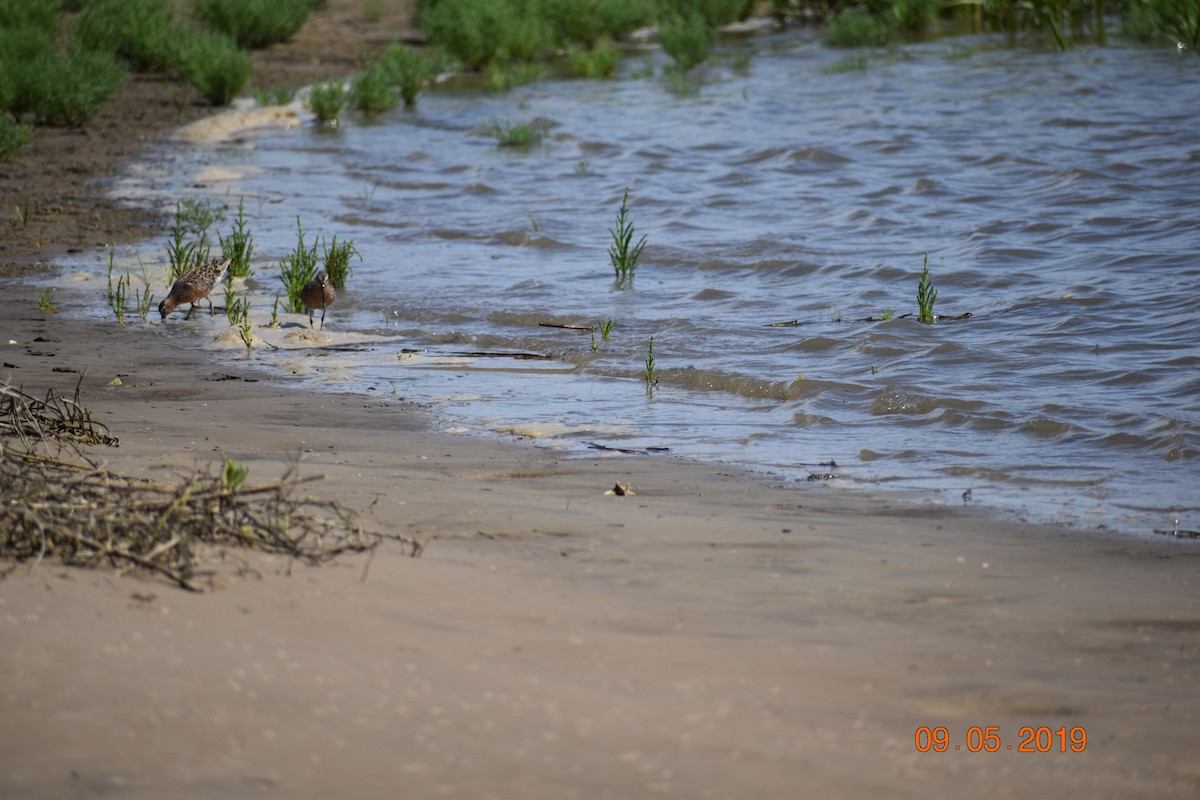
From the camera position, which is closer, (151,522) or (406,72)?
(151,522)

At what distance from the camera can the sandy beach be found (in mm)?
2287

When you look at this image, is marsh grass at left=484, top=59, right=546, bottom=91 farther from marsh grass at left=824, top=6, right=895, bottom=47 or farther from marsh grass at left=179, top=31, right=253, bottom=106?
marsh grass at left=824, top=6, right=895, bottom=47

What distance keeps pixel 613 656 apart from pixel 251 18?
60.2 ft

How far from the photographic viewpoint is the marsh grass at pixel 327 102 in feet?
49.2

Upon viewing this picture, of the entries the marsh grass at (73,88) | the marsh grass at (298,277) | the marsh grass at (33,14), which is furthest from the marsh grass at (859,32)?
the marsh grass at (298,277)

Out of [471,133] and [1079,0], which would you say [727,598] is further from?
[1079,0]

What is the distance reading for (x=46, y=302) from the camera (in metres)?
7.39

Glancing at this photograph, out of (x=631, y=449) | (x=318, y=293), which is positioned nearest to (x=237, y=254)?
(x=318, y=293)

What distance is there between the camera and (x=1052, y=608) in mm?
3375

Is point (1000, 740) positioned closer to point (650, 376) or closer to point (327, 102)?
point (650, 376)

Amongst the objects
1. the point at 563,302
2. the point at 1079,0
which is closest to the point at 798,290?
the point at 563,302

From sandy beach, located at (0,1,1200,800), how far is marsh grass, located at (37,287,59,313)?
3473 mm

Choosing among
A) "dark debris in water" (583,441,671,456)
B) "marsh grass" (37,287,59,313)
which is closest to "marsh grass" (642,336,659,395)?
"dark debris in water" (583,441,671,456)

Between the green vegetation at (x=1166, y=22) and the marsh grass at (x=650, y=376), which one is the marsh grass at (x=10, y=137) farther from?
the green vegetation at (x=1166, y=22)
